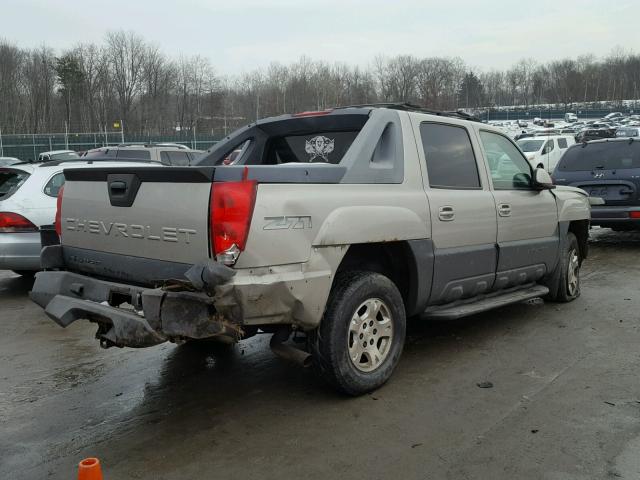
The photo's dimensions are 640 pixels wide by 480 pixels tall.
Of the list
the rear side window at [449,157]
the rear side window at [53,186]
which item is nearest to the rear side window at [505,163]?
the rear side window at [449,157]

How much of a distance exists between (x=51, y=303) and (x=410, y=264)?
8.29 feet

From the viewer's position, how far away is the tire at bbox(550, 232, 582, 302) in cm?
649

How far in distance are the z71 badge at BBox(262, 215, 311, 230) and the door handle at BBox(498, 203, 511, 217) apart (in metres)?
2.33

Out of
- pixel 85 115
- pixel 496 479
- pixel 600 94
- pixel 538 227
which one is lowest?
pixel 496 479

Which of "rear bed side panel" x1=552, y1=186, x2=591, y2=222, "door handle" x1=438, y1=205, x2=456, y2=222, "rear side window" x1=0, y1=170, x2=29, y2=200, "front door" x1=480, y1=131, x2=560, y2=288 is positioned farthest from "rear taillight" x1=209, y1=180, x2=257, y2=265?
"rear side window" x1=0, y1=170, x2=29, y2=200

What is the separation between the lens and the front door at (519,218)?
210 inches

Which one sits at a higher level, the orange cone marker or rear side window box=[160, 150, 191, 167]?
rear side window box=[160, 150, 191, 167]

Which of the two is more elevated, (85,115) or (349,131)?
(85,115)

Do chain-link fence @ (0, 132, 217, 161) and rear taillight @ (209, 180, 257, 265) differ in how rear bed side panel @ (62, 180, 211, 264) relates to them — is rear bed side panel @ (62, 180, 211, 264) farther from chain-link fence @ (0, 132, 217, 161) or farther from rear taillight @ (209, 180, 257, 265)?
chain-link fence @ (0, 132, 217, 161)

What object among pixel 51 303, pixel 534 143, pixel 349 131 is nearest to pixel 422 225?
pixel 349 131

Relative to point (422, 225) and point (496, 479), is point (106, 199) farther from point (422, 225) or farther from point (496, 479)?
point (496, 479)

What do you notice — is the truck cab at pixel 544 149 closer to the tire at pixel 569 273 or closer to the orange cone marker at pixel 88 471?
the tire at pixel 569 273

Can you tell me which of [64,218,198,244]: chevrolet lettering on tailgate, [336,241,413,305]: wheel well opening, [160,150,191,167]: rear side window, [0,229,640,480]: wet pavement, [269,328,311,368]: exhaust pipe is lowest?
[0,229,640,480]: wet pavement

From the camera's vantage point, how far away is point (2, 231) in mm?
7066
